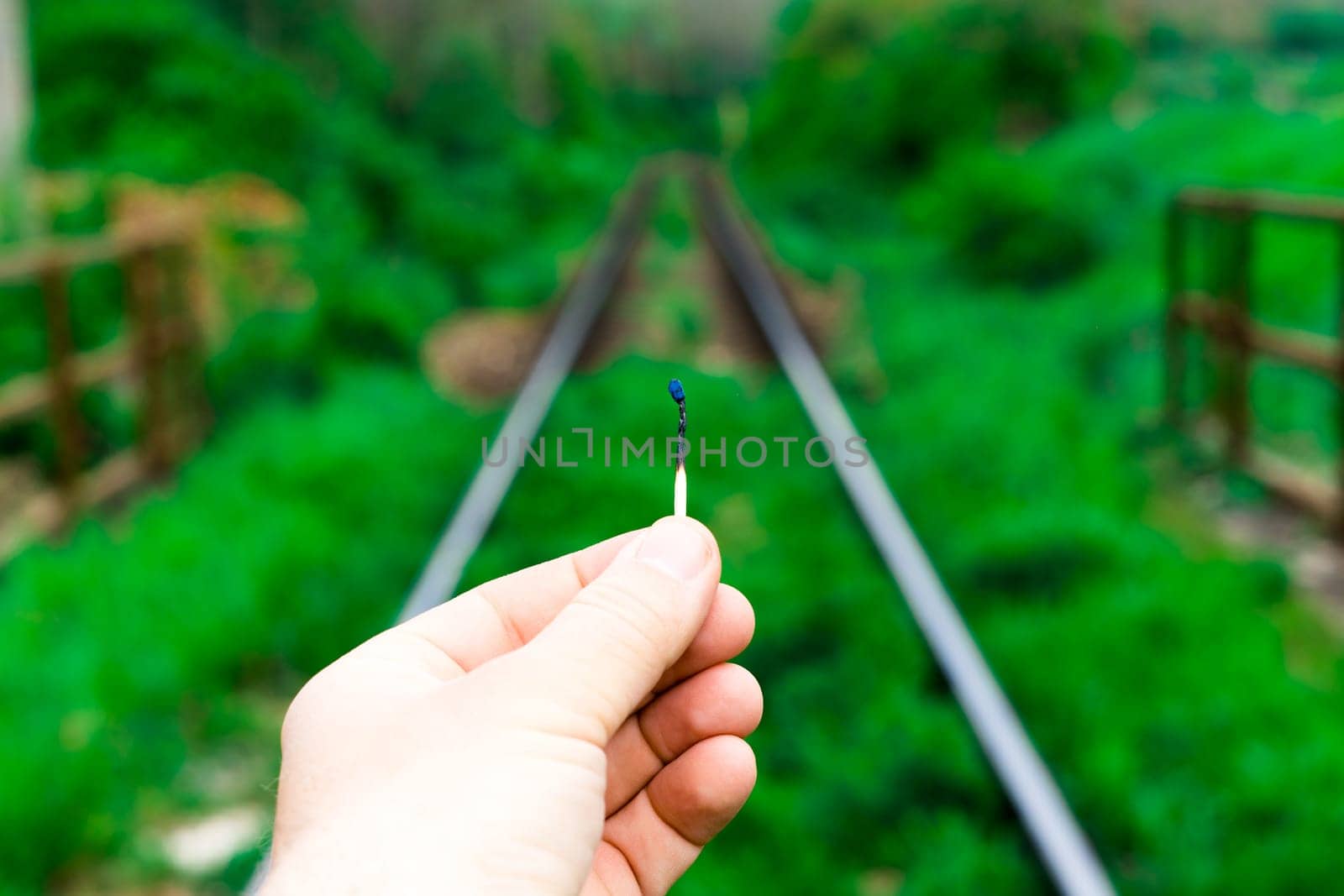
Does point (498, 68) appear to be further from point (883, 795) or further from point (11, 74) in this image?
point (883, 795)

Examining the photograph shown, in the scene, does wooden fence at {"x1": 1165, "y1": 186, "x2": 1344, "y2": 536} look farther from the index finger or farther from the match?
the match

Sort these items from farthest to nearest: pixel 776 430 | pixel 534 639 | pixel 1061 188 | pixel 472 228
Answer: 1. pixel 472 228
2. pixel 1061 188
3. pixel 776 430
4. pixel 534 639

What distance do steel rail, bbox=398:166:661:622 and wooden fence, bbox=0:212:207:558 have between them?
6.35 ft

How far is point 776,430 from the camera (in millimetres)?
4949

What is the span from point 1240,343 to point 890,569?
3.31 m

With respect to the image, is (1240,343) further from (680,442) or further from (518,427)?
(680,442)

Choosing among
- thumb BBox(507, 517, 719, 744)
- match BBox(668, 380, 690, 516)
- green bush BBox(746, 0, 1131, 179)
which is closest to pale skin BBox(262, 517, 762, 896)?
thumb BBox(507, 517, 719, 744)

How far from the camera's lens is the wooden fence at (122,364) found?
531 cm

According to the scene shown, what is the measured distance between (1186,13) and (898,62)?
15.3ft

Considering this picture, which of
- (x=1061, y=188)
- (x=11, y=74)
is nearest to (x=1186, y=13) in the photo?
(x=1061, y=188)

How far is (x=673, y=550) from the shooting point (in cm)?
107

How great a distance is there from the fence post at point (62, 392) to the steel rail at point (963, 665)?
317 cm

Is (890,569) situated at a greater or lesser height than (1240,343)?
greater

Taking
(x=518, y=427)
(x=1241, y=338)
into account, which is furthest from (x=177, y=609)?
(x=1241, y=338)
